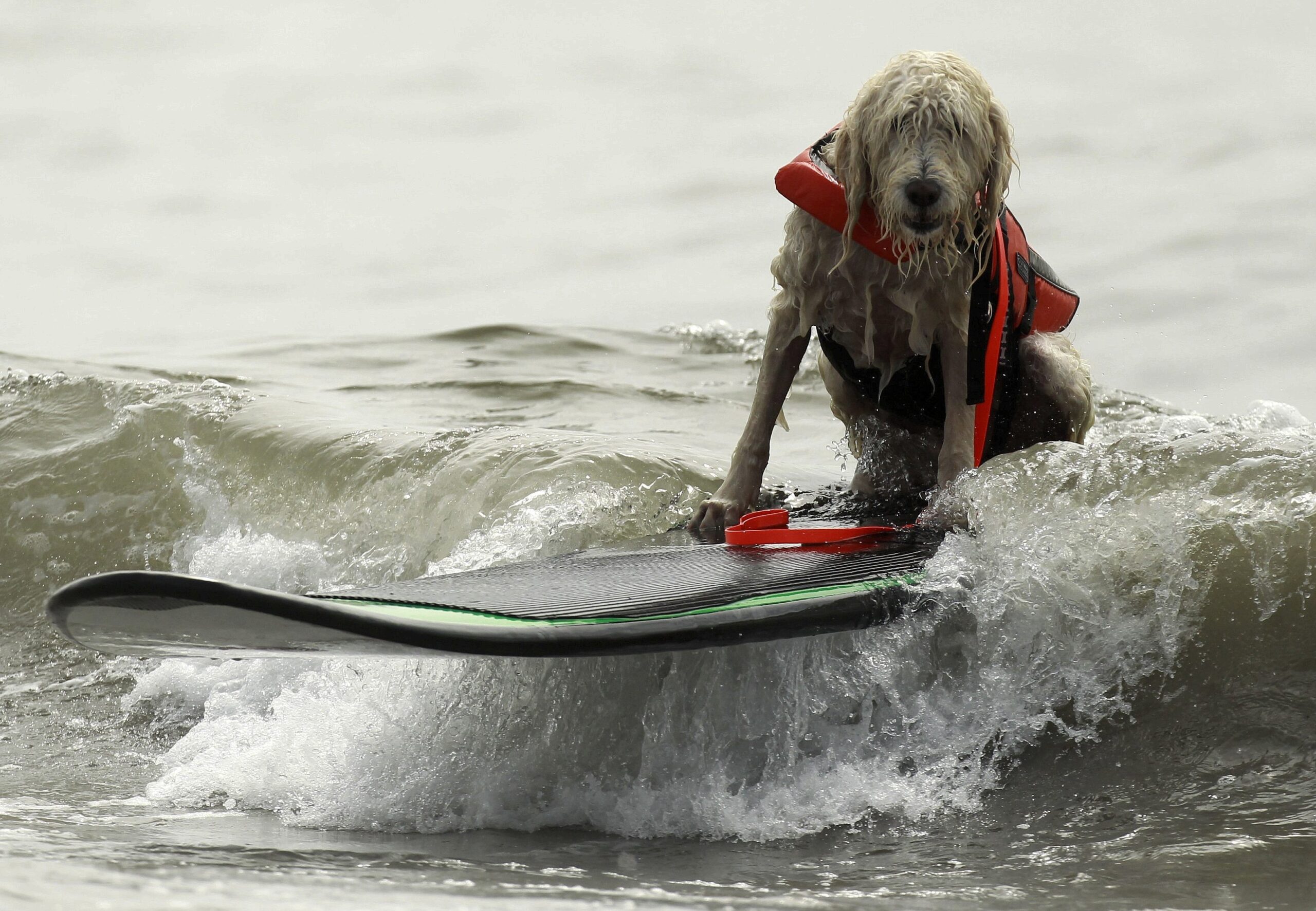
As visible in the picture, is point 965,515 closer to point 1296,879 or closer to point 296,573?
point 1296,879

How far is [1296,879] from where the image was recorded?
2.54 metres

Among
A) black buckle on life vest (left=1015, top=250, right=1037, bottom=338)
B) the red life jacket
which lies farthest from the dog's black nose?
black buckle on life vest (left=1015, top=250, right=1037, bottom=338)

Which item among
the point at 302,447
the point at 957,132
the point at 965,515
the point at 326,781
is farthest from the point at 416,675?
the point at 302,447

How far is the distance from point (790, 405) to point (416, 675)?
570cm

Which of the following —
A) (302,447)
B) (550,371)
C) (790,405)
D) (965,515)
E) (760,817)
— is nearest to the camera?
(760,817)

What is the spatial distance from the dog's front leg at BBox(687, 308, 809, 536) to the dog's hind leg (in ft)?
2.37

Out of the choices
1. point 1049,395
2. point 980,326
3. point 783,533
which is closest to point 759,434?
point 783,533

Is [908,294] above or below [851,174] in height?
below

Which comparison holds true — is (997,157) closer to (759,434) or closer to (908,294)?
(908,294)

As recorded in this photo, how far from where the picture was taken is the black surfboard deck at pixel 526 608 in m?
2.35

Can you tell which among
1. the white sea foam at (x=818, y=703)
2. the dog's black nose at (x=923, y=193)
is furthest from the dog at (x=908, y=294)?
the white sea foam at (x=818, y=703)

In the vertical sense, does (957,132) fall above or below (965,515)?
above

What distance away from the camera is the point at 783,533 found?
3.62m

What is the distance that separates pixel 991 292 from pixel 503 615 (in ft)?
5.84
